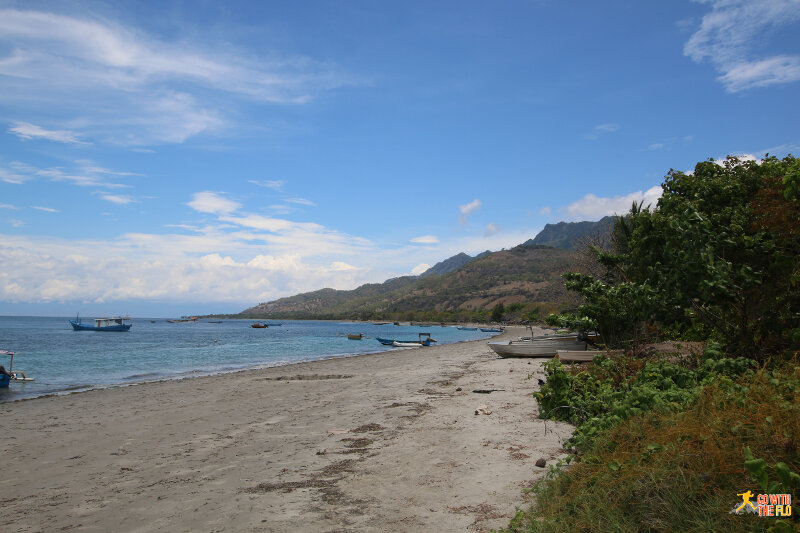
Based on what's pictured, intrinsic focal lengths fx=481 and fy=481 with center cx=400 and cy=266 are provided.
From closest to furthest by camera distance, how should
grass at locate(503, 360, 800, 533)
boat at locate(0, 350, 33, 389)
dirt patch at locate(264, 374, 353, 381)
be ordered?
grass at locate(503, 360, 800, 533)
boat at locate(0, 350, 33, 389)
dirt patch at locate(264, 374, 353, 381)

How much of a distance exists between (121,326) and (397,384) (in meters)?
91.3

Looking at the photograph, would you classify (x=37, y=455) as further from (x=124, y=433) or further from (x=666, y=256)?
(x=666, y=256)

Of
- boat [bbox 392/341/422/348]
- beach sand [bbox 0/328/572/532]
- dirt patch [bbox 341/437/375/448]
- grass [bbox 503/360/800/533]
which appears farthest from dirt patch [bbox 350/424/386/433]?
boat [bbox 392/341/422/348]

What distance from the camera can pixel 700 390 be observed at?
530 centimetres

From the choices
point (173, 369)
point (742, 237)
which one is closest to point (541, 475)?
point (742, 237)

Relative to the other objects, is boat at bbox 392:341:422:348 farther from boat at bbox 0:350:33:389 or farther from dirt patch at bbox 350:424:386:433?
dirt patch at bbox 350:424:386:433

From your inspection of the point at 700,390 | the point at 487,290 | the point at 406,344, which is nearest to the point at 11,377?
the point at 700,390

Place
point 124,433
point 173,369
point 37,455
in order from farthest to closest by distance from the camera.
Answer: point 173,369
point 124,433
point 37,455

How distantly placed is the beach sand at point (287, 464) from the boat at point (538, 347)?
854 centimetres

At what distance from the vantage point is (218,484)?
21.9 ft

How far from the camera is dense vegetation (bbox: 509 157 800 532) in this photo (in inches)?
136

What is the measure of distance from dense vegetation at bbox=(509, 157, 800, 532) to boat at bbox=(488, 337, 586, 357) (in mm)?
9237

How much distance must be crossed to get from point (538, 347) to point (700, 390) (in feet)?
60.7

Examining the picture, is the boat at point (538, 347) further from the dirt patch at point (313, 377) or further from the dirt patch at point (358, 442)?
the dirt patch at point (358, 442)
